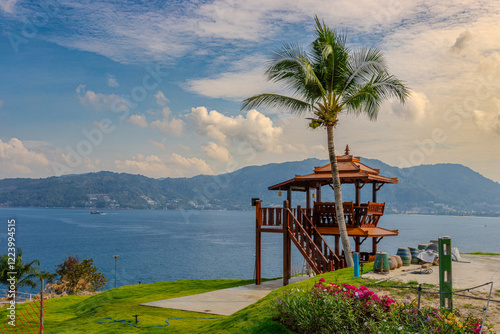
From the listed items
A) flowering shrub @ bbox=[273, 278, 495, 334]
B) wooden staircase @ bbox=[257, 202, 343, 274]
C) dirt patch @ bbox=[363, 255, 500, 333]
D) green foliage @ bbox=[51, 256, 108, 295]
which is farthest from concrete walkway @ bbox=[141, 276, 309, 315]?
green foliage @ bbox=[51, 256, 108, 295]

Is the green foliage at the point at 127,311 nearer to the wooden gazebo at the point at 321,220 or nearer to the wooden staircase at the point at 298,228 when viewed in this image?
the wooden gazebo at the point at 321,220

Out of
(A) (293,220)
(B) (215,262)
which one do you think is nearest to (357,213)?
(A) (293,220)

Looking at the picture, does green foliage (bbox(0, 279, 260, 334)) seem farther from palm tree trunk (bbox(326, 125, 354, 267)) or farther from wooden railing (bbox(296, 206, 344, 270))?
palm tree trunk (bbox(326, 125, 354, 267))

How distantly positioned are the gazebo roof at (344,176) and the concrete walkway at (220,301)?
207 inches

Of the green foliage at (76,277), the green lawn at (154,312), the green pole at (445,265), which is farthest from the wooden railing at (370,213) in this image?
the green foliage at (76,277)

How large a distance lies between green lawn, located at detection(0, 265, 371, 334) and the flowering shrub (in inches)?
21.2

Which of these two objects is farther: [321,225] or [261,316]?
[321,225]

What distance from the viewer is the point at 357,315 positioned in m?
8.30

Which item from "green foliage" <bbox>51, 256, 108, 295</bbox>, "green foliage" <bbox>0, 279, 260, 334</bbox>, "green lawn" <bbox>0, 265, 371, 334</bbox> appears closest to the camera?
"green lawn" <bbox>0, 265, 371, 334</bbox>

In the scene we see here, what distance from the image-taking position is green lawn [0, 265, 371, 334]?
10.3 metres

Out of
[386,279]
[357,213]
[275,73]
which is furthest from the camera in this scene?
[357,213]

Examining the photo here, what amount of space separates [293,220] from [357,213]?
3.20 metres

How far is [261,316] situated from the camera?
1007cm

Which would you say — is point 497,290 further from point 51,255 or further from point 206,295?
point 51,255
